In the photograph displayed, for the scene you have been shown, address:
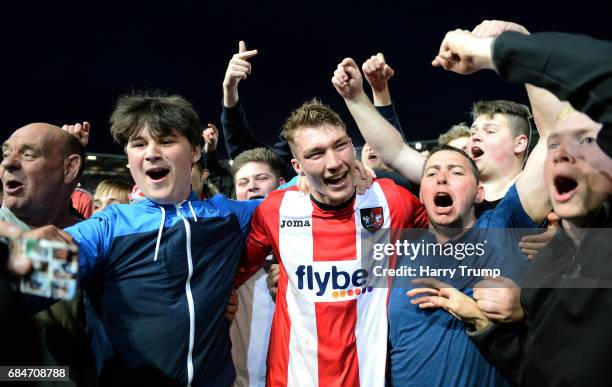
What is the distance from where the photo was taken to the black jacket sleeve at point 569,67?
3.43 ft

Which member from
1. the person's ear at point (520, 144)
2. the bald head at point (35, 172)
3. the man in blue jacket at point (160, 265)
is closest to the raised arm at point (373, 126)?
the man in blue jacket at point (160, 265)

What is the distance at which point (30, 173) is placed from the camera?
2.24 meters

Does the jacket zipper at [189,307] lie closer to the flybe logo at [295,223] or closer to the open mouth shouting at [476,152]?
the flybe logo at [295,223]

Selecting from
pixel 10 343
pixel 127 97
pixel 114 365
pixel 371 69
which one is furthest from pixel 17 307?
pixel 371 69

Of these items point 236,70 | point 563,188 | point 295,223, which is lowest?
point 295,223

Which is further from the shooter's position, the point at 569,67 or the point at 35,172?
the point at 35,172

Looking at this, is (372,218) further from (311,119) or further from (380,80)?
(380,80)

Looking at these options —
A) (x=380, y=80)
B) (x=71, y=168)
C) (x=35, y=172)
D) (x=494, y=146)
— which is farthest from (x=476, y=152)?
(x=35, y=172)

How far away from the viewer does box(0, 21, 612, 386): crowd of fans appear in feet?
4.79

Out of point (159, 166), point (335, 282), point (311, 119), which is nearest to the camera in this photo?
point (159, 166)

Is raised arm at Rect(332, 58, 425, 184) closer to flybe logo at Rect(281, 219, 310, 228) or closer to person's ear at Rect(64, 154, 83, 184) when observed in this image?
flybe logo at Rect(281, 219, 310, 228)

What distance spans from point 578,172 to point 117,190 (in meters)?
3.68

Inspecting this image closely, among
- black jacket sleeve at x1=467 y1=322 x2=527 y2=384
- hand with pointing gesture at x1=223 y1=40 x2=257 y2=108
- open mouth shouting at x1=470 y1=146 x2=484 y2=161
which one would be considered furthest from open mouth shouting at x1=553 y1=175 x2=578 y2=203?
open mouth shouting at x1=470 y1=146 x2=484 y2=161

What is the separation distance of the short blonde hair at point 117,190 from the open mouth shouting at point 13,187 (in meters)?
1.79
